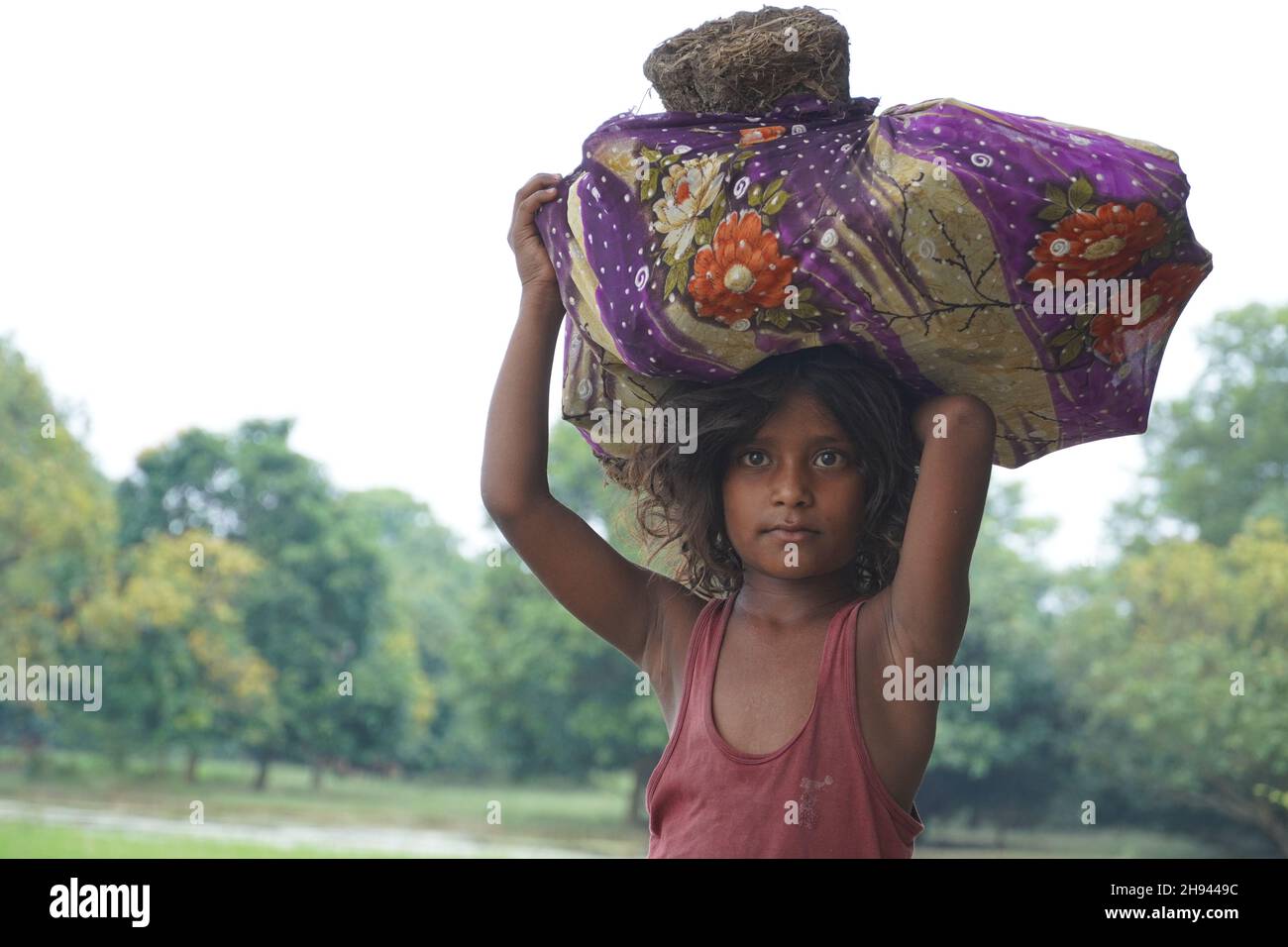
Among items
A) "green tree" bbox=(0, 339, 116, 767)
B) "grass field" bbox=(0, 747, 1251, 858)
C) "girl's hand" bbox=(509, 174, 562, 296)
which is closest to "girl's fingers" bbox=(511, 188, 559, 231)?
"girl's hand" bbox=(509, 174, 562, 296)

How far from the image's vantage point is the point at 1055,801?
2492 centimetres

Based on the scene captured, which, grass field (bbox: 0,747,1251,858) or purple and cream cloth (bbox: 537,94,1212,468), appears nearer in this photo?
purple and cream cloth (bbox: 537,94,1212,468)

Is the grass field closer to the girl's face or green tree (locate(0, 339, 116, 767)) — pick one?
green tree (locate(0, 339, 116, 767))

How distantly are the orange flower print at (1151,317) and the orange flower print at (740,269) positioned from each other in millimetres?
371

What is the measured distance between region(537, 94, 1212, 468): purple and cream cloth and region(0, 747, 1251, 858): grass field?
20012 mm

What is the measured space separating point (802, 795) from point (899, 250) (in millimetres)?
640

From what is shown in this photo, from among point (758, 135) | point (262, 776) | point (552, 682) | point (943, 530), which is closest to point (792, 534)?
point (943, 530)

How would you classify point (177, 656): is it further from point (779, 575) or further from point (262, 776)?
point (779, 575)

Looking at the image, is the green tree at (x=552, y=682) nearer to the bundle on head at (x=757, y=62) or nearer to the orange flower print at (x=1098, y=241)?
the bundle on head at (x=757, y=62)

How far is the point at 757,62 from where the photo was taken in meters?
1.72

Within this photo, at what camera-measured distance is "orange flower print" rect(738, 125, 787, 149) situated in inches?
65.4

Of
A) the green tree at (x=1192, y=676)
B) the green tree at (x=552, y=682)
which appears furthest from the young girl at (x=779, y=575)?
the green tree at (x=552, y=682)

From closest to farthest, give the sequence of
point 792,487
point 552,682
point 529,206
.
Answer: point 792,487, point 529,206, point 552,682
